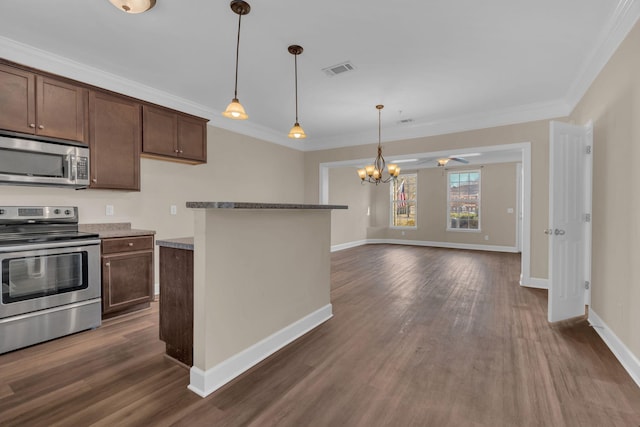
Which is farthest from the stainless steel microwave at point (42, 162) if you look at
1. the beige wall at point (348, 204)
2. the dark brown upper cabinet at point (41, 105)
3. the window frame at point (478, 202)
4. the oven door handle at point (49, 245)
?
the window frame at point (478, 202)

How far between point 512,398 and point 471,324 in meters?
1.20

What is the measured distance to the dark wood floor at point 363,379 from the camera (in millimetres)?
1658

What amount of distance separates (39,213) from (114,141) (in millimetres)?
1008

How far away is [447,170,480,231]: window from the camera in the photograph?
8.43 metres

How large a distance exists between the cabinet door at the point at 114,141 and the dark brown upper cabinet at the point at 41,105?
4.2 inches

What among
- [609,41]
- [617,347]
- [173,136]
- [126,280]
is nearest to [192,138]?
[173,136]

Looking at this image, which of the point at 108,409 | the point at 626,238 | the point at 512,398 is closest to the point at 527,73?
the point at 626,238

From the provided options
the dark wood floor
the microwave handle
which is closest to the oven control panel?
the microwave handle

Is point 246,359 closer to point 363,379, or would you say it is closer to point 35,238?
point 363,379

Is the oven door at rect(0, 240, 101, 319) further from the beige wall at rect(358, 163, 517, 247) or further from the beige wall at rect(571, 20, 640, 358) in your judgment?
the beige wall at rect(358, 163, 517, 247)

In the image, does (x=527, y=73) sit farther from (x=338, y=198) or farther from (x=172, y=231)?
(x=338, y=198)

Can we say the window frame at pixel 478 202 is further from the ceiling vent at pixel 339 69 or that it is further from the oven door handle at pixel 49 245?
the oven door handle at pixel 49 245

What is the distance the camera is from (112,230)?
3.50m

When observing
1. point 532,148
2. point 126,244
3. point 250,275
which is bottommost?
point 250,275
